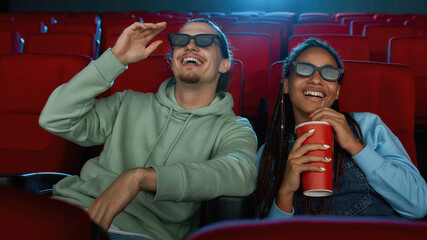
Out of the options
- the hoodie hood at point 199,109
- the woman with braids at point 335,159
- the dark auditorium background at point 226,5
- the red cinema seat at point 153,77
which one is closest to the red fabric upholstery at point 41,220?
the woman with braids at point 335,159

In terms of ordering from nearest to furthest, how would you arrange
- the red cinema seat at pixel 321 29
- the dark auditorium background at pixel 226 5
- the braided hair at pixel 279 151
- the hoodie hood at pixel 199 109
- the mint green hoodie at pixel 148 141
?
the mint green hoodie at pixel 148 141, the braided hair at pixel 279 151, the hoodie hood at pixel 199 109, the red cinema seat at pixel 321 29, the dark auditorium background at pixel 226 5

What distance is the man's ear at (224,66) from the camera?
1.42 metres

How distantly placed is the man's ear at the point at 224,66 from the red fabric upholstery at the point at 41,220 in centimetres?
113

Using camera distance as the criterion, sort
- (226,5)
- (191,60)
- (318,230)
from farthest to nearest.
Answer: (226,5) → (191,60) → (318,230)

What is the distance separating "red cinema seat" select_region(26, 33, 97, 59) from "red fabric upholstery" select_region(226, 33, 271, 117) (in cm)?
91

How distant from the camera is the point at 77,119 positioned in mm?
1169

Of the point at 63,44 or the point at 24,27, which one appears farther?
the point at 24,27

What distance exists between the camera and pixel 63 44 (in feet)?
7.77

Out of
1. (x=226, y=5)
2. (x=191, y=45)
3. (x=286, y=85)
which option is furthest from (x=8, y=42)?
(x=226, y=5)

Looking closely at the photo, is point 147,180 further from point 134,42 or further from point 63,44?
point 63,44

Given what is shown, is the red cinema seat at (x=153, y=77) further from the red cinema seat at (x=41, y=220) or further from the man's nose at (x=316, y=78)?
the red cinema seat at (x=41, y=220)

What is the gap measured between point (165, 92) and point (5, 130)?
72 centimetres

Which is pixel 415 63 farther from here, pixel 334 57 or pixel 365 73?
pixel 334 57

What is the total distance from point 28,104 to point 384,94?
1432 mm
